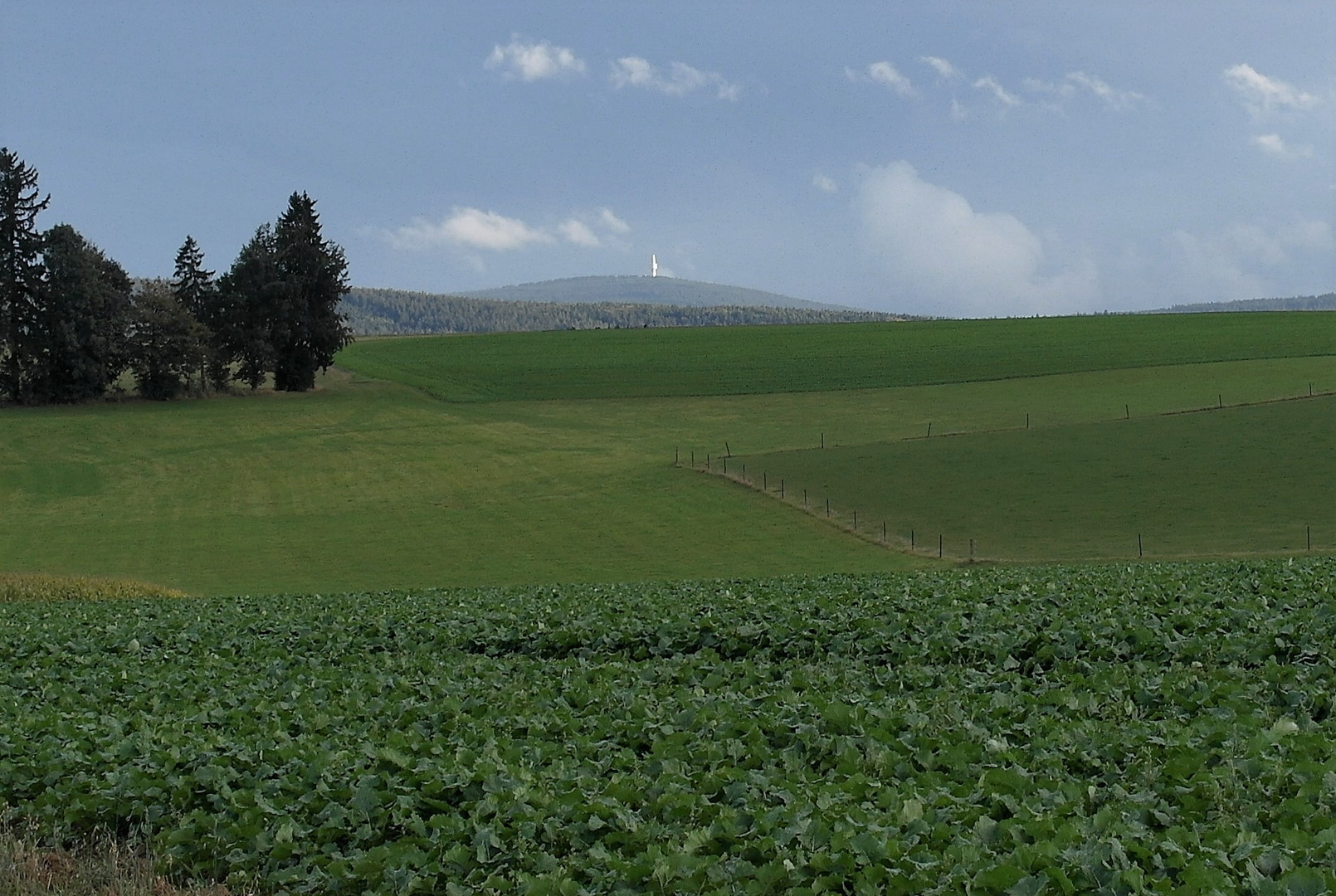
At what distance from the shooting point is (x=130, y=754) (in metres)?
10.5

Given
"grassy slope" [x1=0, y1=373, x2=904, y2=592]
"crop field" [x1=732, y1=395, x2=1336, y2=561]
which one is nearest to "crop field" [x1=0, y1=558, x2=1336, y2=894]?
"grassy slope" [x1=0, y1=373, x2=904, y2=592]

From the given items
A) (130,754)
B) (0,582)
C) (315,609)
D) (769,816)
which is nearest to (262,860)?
(130,754)

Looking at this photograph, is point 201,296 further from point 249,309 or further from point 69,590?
point 69,590

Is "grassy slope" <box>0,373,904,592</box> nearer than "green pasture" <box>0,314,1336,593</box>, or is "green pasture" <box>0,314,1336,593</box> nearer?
"grassy slope" <box>0,373,904,592</box>

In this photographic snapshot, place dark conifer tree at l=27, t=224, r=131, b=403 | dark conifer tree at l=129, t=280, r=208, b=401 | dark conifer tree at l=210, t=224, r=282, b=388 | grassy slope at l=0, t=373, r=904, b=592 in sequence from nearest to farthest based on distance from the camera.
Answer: grassy slope at l=0, t=373, r=904, b=592 → dark conifer tree at l=27, t=224, r=131, b=403 → dark conifer tree at l=129, t=280, r=208, b=401 → dark conifer tree at l=210, t=224, r=282, b=388

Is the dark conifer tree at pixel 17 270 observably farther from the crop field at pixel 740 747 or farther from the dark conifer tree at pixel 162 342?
the crop field at pixel 740 747

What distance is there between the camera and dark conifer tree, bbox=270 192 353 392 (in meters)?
88.9

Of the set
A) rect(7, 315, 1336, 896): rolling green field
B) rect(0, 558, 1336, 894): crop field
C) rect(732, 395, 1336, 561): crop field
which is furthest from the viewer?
rect(732, 395, 1336, 561): crop field

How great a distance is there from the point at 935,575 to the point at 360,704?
13018mm

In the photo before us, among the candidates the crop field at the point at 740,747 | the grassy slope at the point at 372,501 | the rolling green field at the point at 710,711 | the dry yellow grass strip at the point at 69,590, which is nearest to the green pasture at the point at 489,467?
the grassy slope at the point at 372,501

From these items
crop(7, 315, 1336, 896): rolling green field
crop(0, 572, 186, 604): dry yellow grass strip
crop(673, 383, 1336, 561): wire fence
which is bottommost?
crop(0, 572, 186, 604): dry yellow grass strip

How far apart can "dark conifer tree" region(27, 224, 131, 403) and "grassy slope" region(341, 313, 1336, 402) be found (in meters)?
23.1

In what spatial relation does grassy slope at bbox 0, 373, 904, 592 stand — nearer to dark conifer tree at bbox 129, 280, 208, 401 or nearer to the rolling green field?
the rolling green field

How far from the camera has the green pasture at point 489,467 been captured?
134 ft
